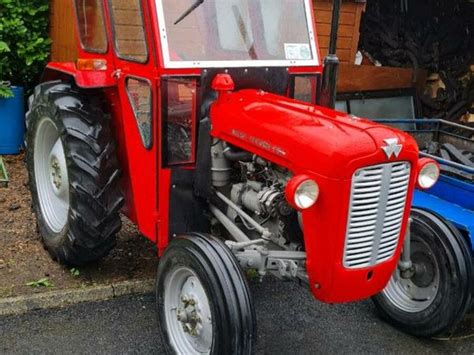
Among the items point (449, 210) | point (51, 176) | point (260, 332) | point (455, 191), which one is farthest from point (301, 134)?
point (51, 176)

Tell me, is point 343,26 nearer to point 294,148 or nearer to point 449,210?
point 449,210

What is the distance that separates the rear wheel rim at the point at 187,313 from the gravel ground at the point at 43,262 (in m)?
0.98

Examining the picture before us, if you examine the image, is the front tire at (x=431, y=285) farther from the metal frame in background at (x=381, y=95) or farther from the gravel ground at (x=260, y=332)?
the metal frame in background at (x=381, y=95)

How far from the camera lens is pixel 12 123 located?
6270 mm

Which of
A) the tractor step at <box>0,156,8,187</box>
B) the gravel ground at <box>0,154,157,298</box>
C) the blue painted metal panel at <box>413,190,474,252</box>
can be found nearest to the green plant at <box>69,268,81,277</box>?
the gravel ground at <box>0,154,157,298</box>

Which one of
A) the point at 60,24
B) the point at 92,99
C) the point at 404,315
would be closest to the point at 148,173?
the point at 92,99

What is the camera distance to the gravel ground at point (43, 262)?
3.85 metres

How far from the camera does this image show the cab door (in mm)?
3172

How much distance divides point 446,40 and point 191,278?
6.46 metres

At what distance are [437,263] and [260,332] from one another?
1141 mm

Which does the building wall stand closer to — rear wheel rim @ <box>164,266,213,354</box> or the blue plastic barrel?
the blue plastic barrel

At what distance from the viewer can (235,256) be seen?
2.83 m

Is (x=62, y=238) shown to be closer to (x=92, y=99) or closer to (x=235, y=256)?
(x=92, y=99)

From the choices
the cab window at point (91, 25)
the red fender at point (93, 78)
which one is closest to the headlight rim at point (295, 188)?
the red fender at point (93, 78)
